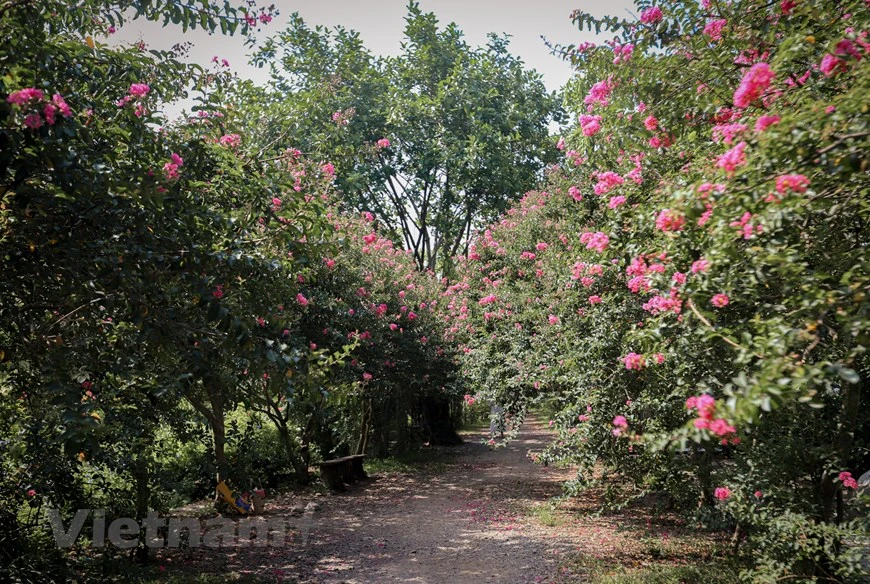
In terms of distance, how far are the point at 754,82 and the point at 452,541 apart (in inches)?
255

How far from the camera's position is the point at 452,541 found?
766 centimetres

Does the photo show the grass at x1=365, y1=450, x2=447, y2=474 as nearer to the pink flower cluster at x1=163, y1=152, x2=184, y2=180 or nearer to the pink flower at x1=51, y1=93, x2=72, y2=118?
the pink flower cluster at x1=163, y1=152, x2=184, y2=180

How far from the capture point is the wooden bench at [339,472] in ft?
35.1

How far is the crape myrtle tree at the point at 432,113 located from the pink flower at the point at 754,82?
14.4m

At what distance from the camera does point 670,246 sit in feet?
11.2

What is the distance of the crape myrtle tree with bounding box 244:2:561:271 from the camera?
17562 mm

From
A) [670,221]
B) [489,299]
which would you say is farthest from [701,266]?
[489,299]

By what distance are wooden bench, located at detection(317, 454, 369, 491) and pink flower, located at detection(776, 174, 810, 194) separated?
950 cm

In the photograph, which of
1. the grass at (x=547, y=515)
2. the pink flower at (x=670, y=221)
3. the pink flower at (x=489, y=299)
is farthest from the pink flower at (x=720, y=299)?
the pink flower at (x=489, y=299)

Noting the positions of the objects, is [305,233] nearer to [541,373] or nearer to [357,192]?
[541,373]

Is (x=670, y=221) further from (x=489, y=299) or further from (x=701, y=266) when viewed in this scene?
(x=489, y=299)

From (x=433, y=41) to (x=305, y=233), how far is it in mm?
16181

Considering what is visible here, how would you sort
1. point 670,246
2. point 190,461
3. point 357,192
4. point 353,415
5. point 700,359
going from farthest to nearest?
point 357,192 → point 353,415 → point 190,461 → point 700,359 → point 670,246

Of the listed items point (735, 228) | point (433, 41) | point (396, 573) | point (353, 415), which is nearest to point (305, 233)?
point (735, 228)
